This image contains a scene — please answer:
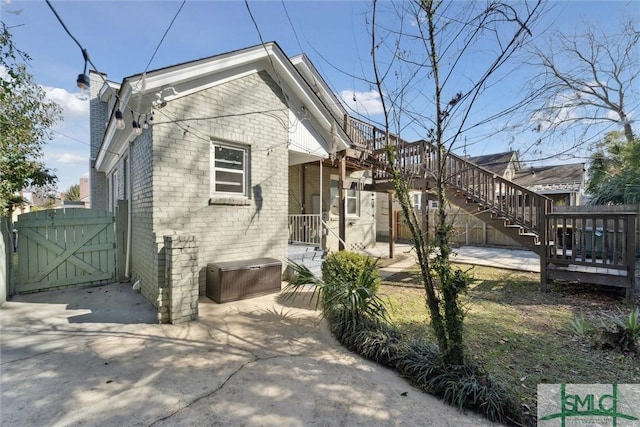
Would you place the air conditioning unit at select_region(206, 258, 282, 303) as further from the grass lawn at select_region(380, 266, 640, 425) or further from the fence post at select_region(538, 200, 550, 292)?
the fence post at select_region(538, 200, 550, 292)

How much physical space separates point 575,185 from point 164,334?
23524mm

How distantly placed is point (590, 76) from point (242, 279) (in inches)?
683

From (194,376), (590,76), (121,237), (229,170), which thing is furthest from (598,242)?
(121,237)

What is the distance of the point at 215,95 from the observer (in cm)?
607

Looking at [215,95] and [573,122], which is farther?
[573,122]

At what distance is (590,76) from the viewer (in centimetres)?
1277

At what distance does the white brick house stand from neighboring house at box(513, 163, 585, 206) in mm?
16956

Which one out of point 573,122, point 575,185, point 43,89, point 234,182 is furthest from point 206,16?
point 575,185

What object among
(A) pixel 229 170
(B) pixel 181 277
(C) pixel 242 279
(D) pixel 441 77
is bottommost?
(C) pixel 242 279

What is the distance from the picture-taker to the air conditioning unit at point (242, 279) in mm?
5422

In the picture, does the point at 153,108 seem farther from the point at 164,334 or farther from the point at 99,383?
the point at 99,383

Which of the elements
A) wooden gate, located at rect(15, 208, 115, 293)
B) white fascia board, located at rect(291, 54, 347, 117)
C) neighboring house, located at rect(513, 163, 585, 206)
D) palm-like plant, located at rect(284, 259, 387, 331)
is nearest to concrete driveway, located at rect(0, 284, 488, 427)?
palm-like plant, located at rect(284, 259, 387, 331)

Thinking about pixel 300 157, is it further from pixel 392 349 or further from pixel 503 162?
pixel 392 349

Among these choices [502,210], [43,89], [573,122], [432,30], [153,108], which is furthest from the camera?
[573,122]
